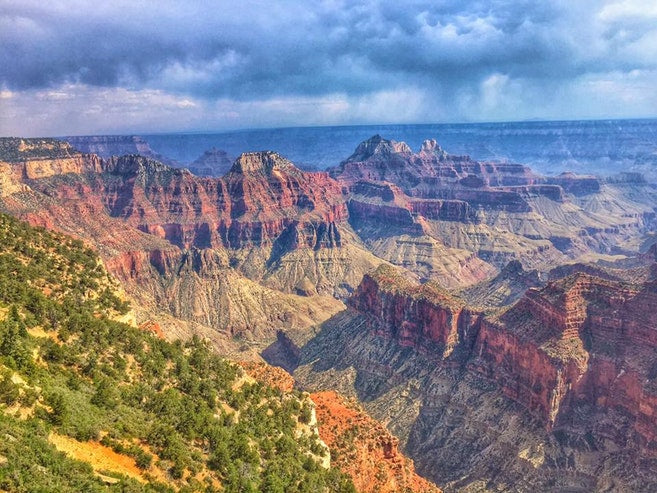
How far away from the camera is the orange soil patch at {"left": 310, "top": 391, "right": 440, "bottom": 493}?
51656mm

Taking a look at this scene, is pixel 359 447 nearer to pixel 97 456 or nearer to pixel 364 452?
pixel 364 452

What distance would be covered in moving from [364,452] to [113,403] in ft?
85.8

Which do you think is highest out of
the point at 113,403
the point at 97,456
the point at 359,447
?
the point at 113,403

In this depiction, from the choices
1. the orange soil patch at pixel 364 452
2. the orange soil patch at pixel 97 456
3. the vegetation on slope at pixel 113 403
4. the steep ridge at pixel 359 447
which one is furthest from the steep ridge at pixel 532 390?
the orange soil patch at pixel 97 456

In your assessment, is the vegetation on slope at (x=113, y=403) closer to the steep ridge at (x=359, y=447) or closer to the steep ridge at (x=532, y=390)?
the steep ridge at (x=359, y=447)

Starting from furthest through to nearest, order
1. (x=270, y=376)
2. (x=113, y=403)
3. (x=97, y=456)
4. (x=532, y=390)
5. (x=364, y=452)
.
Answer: (x=532, y=390)
(x=270, y=376)
(x=364, y=452)
(x=113, y=403)
(x=97, y=456)

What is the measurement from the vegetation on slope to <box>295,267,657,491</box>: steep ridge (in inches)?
1513

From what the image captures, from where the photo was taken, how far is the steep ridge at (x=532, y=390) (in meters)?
73.0

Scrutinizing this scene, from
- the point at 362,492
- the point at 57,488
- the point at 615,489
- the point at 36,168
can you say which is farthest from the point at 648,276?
the point at 36,168

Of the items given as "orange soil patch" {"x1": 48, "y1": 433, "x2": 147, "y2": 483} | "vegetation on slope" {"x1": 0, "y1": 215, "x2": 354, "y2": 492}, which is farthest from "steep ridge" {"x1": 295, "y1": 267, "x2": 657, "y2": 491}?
"orange soil patch" {"x1": 48, "y1": 433, "x2": 147, "y2": 483}

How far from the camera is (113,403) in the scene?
3697cm

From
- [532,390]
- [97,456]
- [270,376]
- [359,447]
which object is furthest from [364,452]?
[532,390]

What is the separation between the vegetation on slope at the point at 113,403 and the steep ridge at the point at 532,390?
38.4 m

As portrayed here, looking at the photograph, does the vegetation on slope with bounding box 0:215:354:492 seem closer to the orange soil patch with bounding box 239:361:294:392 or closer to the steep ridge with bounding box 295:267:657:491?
the orange soil patch with bounding box 239:361:294:392
